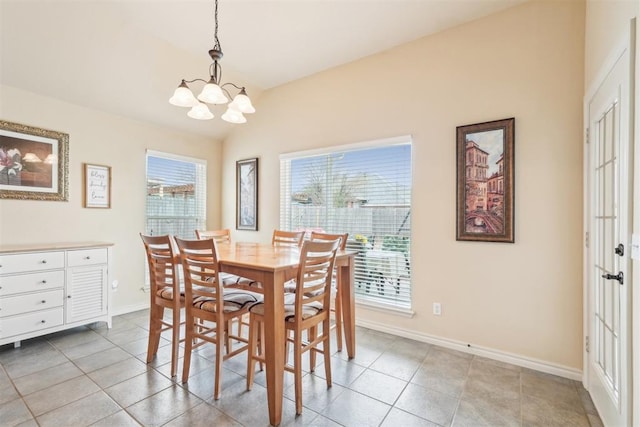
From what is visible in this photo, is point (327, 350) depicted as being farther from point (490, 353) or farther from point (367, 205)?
point (367, 205)

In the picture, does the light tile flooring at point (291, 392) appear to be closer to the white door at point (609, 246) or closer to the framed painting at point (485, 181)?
the white door at point (609, 246)

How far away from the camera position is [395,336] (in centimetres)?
305

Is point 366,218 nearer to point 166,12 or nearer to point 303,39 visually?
point 303,39

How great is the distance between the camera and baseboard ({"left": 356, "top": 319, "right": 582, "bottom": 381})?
229 cm

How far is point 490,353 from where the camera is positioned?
2.58 m

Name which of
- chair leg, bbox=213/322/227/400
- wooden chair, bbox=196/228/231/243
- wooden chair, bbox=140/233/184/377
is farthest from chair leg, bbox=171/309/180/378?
wooden chair, bbox=196/228/231/243

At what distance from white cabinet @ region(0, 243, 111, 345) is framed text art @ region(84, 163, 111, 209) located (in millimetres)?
610

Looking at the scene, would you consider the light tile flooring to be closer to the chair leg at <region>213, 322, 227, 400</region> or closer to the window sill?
the chair leg at <region>213, 322, 227, 400</region>

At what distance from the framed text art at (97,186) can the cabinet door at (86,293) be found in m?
0.80

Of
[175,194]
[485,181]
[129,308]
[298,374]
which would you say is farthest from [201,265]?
[175,194]

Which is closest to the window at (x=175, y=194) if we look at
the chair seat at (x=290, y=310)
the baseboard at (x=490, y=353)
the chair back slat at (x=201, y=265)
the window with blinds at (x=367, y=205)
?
the window with blinds at (x=367, y=205)

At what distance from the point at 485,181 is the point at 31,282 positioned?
414 centimetres

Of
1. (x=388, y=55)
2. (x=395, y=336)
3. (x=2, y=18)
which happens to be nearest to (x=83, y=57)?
(x=2, y=18)

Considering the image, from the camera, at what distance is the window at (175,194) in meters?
4.08
